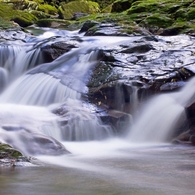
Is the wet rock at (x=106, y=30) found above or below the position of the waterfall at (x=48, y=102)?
above

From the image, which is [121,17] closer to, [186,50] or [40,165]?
[186,50]

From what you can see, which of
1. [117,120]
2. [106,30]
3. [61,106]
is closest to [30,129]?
[61,106]

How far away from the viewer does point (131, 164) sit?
536 cm

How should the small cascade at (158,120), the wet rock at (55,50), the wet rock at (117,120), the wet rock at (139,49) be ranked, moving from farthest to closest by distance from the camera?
the wet rock at (55,50), the wet rock at (139,49), the wet rock at (117,120), the small cascade at (158,120)

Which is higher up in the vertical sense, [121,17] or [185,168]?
[121,17]

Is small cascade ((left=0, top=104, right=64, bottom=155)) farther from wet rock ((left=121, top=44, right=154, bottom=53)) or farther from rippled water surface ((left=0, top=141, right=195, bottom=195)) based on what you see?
wet rock ((left=121, top=44, right=154, bottom=53))

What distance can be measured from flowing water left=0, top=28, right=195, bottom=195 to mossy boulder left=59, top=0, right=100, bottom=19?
40.3 ft

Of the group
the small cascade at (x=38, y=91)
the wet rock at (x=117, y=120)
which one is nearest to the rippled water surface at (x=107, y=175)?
the wet rock at (x=117, y=120)

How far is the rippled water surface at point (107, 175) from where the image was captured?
379 centimetres

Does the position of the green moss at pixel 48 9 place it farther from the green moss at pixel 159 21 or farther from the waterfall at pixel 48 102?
the waterfall at pixel 48 102

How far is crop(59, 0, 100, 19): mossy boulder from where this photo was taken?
85.6 ft

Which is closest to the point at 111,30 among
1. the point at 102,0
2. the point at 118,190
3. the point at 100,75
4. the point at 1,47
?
the point at 1,47

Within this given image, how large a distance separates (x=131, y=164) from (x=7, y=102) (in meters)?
5.62

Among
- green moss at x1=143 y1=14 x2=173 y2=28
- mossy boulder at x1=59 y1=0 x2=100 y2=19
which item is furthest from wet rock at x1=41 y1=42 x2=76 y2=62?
mossy boulder at x1=59 y1=0 x2=100 y2=19
